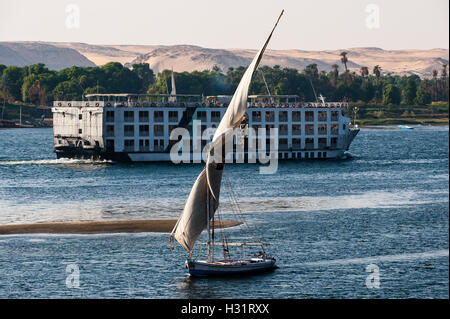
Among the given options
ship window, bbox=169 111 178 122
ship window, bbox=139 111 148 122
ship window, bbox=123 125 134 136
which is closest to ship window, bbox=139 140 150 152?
ship window, bbox=123 125 134 136

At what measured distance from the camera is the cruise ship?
126 metres

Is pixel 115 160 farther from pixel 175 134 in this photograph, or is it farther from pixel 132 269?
pixel 132 269

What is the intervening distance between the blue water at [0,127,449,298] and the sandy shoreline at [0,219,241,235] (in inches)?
82.4

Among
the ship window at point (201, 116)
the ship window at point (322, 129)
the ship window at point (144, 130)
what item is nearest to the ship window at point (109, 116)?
the ship window at point (144, 130)

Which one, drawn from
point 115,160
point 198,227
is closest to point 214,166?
point 198,227

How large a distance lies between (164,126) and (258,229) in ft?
191

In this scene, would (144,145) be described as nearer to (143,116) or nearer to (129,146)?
(129,146)

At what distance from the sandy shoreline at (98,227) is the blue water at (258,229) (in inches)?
82.4

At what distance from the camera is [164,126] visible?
128m

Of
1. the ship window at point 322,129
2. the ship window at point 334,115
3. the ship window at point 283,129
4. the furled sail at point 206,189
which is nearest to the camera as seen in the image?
the furled sail at point 206,189

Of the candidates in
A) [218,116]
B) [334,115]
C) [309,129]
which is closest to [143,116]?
[218,116]

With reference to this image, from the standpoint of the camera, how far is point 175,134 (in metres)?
128

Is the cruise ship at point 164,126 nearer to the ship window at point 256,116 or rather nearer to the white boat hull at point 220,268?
the ship window at point 256,116

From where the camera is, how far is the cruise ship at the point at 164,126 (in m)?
126
